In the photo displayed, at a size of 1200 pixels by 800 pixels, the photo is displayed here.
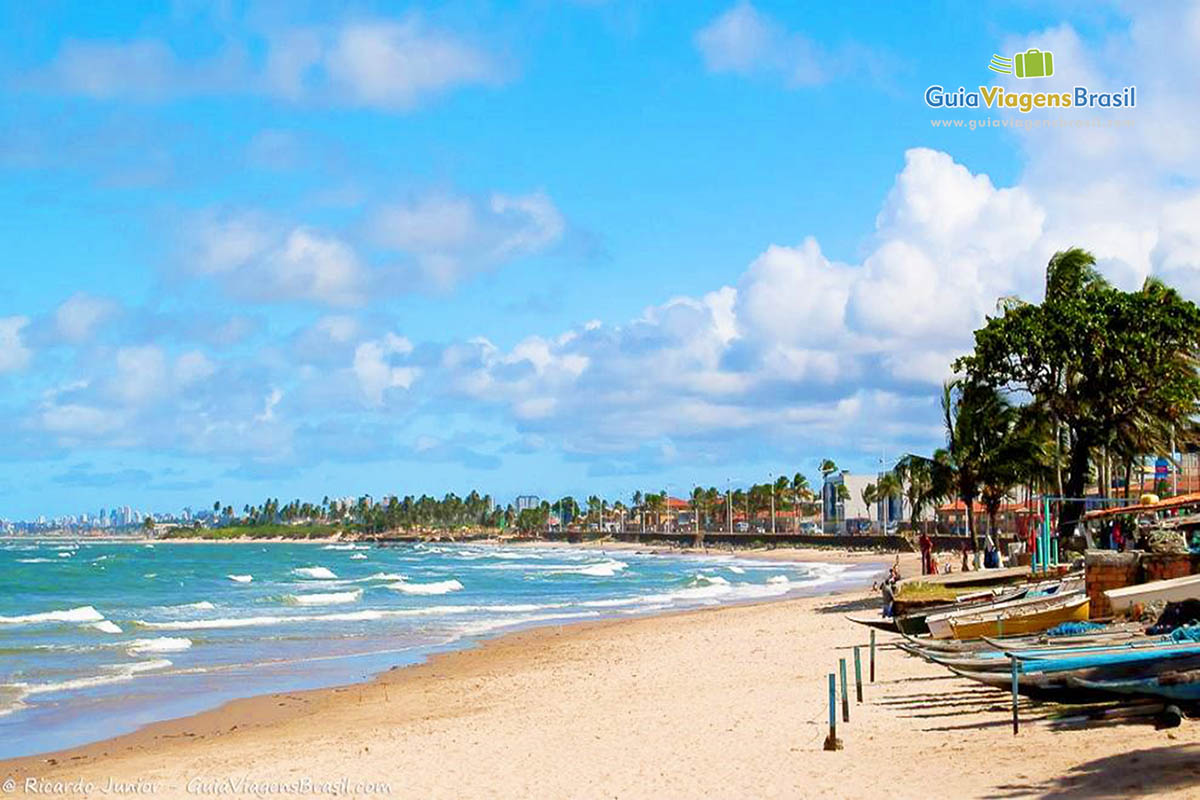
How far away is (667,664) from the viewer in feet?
78.3

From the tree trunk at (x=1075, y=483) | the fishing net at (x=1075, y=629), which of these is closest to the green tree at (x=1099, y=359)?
the tree trunk at (x=1075, y=483)

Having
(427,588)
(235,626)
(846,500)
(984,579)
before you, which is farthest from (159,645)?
(846,500)

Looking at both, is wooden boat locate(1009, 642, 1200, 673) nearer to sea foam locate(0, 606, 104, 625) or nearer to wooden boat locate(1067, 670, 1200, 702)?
wooden boat locate(1067, 670, 1200, 702)

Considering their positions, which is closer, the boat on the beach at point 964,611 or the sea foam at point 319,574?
the boat on the beach at point 964,611

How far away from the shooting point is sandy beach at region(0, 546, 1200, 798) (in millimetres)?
11086

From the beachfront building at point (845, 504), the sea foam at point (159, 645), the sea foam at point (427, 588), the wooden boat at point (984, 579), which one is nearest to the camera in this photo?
the wooden boat at point (984, 579)

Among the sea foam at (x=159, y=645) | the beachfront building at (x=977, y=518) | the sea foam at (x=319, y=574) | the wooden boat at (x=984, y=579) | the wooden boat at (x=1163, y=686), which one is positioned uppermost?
the beachfront building at (x=977, y=518)

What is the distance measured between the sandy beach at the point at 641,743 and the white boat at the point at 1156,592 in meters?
3.04

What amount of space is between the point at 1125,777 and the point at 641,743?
18.9ft

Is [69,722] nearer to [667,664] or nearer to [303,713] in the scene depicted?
[303,713]

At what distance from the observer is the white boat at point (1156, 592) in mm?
17312

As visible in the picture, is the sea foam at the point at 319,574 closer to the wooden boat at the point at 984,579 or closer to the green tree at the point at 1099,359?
the green tree at the point at 1099,359

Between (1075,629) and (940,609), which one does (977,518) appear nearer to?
(940,609)

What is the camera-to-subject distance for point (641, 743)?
1427 cm
